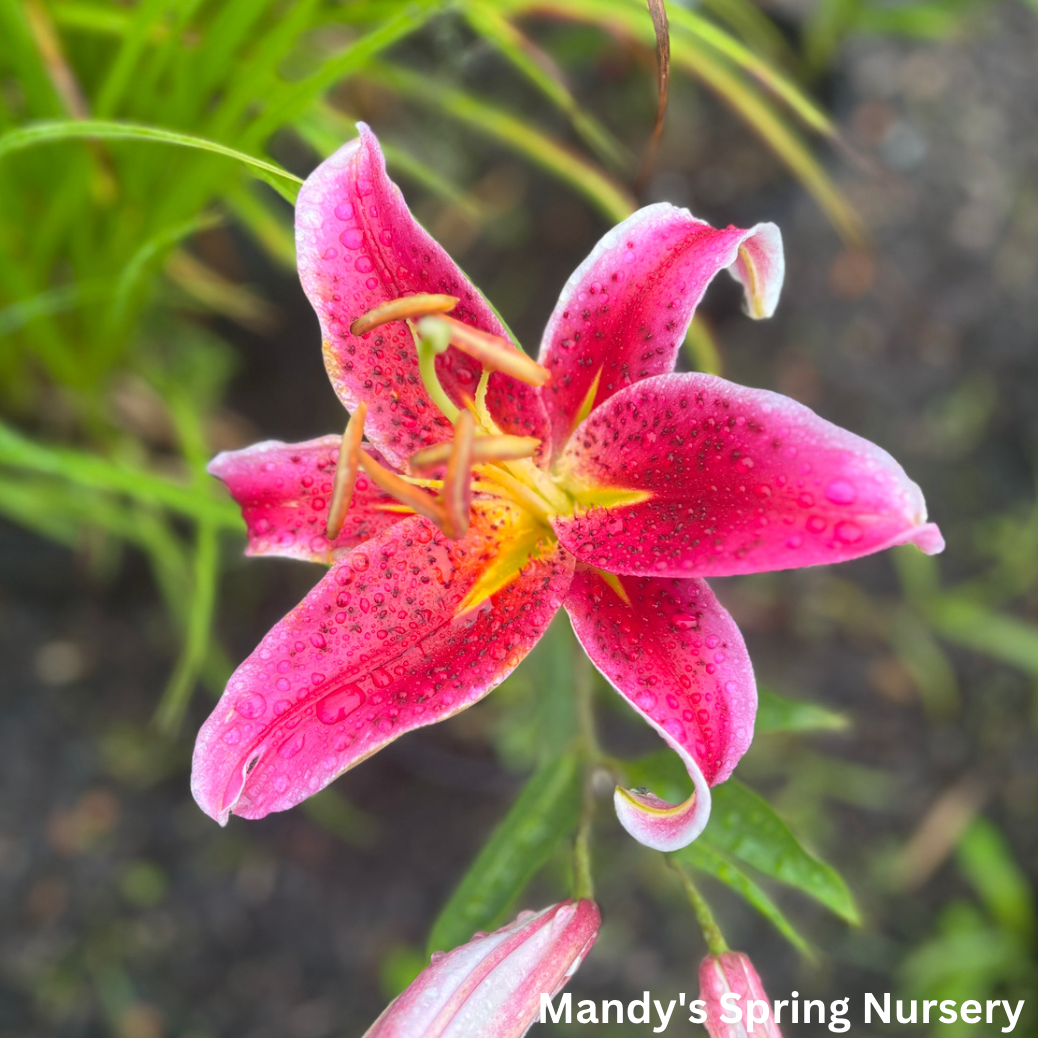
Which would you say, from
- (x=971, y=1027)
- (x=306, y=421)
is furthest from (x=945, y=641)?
(x=306, y=421)

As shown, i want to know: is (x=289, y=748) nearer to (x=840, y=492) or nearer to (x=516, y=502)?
(x=516, y=502)

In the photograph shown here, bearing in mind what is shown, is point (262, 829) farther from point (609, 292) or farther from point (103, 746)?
point (609, 292)

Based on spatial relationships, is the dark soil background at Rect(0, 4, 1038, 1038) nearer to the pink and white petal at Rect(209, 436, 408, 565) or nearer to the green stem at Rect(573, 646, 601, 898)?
the green stem at Rect(573, 646, 601, 898)

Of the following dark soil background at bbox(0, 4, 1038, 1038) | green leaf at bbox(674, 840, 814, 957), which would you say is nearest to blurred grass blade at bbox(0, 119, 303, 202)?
green leaf at bbox(674, 840, 814, 957)

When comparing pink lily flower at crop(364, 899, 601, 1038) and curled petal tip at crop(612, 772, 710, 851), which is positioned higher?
curled petal tip at crop(612, 772, 710, 851)

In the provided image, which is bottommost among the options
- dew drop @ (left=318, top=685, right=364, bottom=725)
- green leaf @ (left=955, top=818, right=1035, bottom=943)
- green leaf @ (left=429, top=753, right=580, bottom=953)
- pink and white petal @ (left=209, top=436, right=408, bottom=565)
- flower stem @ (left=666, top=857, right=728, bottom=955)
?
green leaf @ (left=955, top=818, right=1035, bottom=943)

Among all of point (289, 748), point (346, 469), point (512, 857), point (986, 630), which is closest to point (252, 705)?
point (289, 748)

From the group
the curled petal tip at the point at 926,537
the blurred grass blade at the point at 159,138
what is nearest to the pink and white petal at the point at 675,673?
the curled petal tip at the point at 926,537
